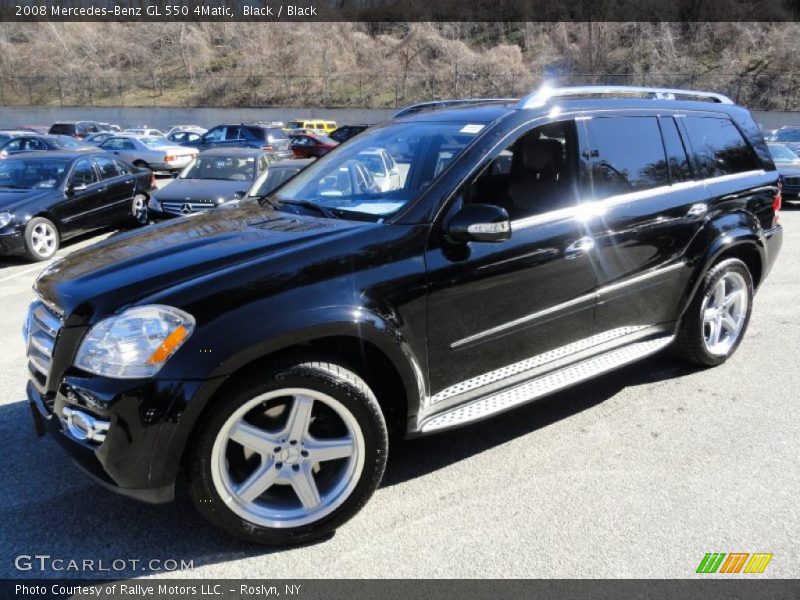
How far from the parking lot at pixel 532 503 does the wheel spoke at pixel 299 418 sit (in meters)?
0.52

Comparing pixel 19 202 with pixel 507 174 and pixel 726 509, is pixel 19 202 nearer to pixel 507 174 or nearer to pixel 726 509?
pixel 507 174

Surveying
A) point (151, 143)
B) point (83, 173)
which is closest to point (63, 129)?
point (151, 143)

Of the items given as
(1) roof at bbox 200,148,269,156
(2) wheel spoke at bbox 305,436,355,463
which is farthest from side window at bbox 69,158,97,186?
(2) wheel spoke at bbox 305,436,355,463

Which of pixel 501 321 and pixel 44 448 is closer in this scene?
pixel 501 321

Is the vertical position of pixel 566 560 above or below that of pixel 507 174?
below

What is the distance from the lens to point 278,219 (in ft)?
11.2

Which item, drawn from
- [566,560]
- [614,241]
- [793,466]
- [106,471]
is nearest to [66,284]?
[106,471]

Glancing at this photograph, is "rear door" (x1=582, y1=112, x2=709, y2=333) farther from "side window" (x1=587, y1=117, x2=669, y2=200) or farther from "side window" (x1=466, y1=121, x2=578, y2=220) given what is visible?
"side window" (x1=466, y1=121, x2=578, y2=220)

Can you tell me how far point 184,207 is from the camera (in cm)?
961

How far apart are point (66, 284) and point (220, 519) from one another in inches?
49.5

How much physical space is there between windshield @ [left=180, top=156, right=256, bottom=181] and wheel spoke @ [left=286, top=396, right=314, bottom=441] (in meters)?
8.58

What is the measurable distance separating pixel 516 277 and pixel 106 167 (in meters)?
9.79

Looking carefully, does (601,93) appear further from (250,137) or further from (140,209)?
(250,137)

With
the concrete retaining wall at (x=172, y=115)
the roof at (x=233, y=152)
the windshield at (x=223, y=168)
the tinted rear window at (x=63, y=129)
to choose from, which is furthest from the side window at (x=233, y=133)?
the concrete retaining wall at (x=172, y=115)
